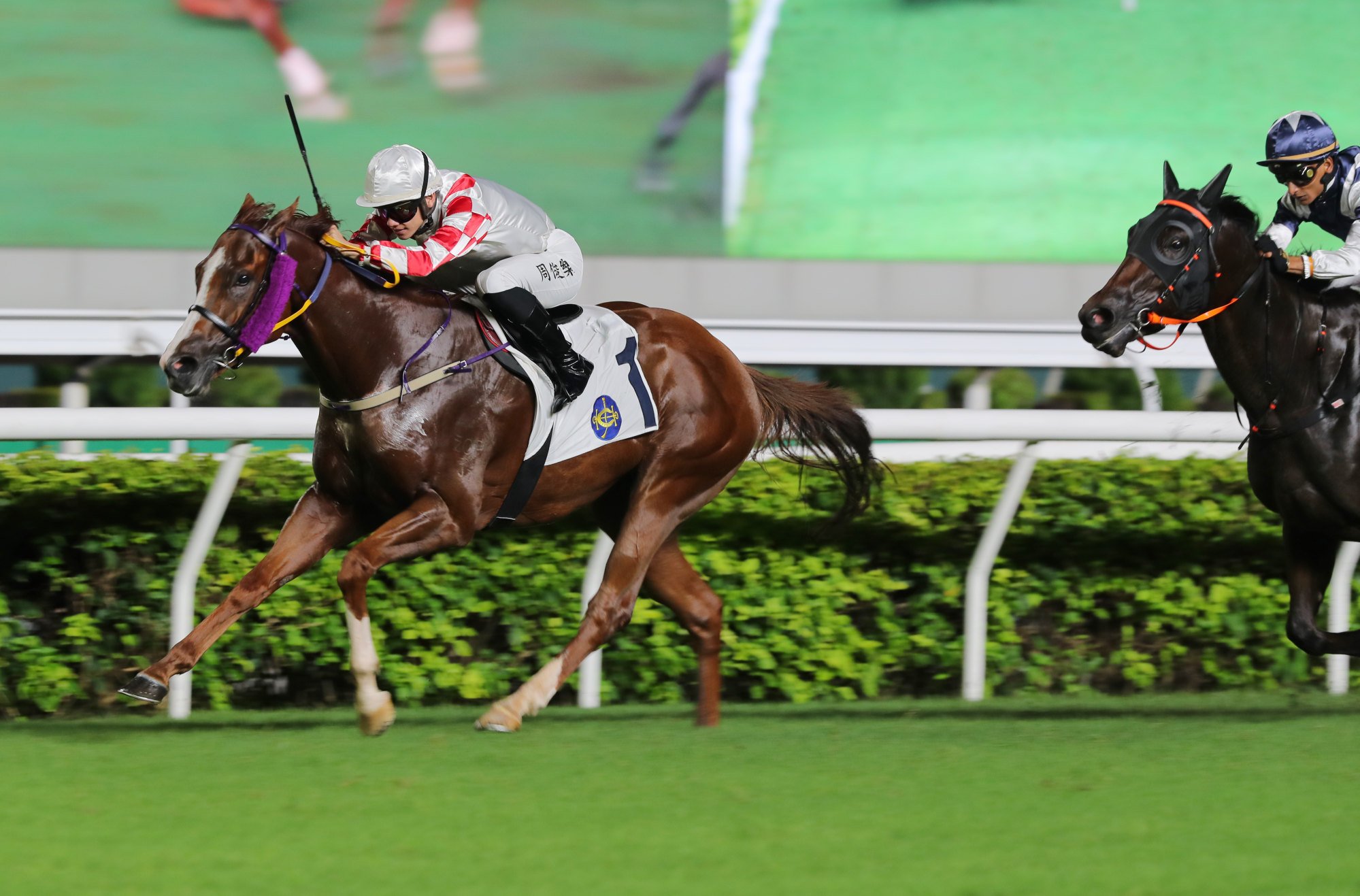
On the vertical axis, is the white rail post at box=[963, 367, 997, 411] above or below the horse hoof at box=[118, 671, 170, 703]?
above

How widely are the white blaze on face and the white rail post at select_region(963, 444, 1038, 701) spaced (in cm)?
240

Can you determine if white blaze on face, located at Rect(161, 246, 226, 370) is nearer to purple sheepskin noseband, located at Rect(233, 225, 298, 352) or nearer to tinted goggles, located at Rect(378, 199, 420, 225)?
purple sheepskin noseband, located at Rect(233, 225, 298, 352)

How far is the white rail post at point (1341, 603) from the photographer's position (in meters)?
5.17

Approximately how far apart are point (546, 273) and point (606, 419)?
430mm

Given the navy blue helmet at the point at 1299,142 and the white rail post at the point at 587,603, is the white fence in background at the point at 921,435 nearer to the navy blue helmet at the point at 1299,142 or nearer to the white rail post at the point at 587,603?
the white rail post at the point at 587,603

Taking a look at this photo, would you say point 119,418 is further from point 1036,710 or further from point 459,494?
point 1036,710

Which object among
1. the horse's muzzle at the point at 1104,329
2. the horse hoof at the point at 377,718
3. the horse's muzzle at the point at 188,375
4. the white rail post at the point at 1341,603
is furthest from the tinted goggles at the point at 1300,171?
the horse's muzzle at the point at 188,375

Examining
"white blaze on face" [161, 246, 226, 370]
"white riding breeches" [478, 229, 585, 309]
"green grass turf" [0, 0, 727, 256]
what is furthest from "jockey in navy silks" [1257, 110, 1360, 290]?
"green grass turf" [0, 0, 727, 256]

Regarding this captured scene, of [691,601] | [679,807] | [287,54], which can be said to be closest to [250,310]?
[691,601]

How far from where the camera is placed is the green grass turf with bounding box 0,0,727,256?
1498cm

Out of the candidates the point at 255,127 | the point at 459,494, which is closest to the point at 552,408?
the point at 459,494

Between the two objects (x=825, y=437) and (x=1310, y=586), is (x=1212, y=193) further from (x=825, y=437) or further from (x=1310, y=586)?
(x=825, y=437)

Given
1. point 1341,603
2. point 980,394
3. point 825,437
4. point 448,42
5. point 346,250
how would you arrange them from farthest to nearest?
point 448,42
point 980,394
point 1341,603
point 825,437
point 346,250

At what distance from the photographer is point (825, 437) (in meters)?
4.98
